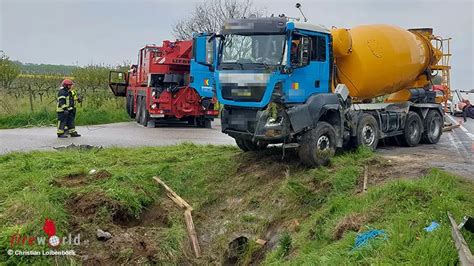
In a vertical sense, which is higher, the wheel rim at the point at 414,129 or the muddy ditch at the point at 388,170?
the wheel rim at the point at 414,129

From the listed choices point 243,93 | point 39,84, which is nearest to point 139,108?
point 39,84

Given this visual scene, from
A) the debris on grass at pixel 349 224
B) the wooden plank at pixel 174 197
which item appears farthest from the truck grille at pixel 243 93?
the debris on grass at pixel 349 224

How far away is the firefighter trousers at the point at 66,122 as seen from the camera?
50.2 ft

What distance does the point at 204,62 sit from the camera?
34.1ft

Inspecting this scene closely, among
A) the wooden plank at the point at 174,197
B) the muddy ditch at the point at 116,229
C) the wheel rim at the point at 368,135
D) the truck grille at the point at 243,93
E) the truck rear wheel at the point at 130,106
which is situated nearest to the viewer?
the muddy ditch at the point at 116,229

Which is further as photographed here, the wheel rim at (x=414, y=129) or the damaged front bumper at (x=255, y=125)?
the wheel rim at (x=414, y=129)

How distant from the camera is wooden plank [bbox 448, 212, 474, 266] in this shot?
4262 mm

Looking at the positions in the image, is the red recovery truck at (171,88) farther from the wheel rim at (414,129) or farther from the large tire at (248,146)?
the wheel rim at (414,129)

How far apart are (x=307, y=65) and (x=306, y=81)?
1.02 ft

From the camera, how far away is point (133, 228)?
7621 mm

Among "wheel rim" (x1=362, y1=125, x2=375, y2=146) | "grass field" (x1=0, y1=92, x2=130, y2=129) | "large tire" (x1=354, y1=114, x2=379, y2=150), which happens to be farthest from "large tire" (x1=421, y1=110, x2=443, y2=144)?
"grass field" (x1=0, y1=92, x2=130, y2=129)

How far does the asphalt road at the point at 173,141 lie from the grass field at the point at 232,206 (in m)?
1.61

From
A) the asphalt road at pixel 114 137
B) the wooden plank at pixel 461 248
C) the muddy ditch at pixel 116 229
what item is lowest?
the muddy ditch at pixel 116 229

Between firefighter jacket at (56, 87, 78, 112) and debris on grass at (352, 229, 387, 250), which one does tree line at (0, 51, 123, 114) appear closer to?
firefighter jacket at (56, 87, 78, 112)
